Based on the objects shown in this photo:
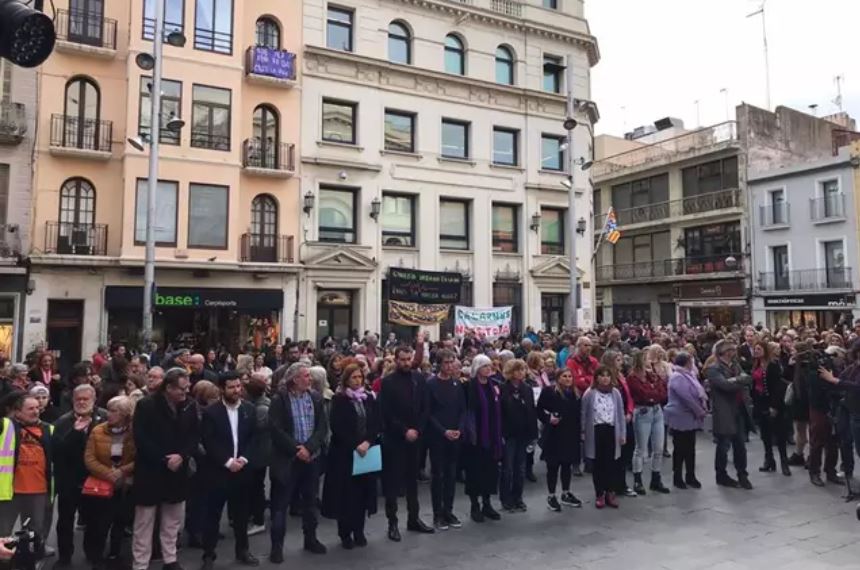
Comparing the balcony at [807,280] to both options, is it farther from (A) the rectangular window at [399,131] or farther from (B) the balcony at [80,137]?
(B) the balcony at [80,137]

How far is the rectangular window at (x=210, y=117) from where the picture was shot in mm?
19750

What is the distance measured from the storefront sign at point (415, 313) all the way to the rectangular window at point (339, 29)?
10.5 meters

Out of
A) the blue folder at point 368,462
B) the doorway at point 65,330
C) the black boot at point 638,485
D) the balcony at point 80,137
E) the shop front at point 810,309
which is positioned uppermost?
the balcony at point 80,137

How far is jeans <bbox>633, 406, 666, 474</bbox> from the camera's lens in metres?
8.67

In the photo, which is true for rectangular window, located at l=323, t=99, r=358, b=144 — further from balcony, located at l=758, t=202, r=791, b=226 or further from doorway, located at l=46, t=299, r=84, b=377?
balcony, located at l=758, t=202, r=791, b=226

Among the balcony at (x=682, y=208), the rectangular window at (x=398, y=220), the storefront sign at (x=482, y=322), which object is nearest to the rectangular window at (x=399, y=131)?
the rectangular window at (x=398, y=220)

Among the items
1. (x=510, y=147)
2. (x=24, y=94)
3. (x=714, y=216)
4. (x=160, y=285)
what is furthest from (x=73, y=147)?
(x=714, y=216)

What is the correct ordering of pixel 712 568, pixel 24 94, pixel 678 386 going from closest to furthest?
pixel 712 568, pixel 678 386, pixel 24 94

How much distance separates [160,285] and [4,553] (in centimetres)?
1628

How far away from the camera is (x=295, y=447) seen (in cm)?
635

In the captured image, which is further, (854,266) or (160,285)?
(854,266)

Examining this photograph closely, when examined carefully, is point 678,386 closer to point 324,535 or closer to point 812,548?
point 812,548

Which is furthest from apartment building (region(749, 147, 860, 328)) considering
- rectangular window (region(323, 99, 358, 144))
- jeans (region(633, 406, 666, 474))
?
jeans (region(633, 406, 666, 474))

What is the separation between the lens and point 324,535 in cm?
703
